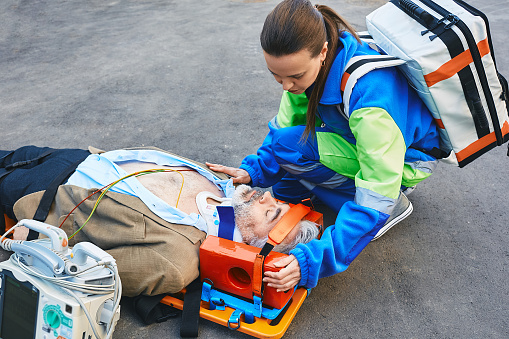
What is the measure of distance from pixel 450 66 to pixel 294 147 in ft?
3.31

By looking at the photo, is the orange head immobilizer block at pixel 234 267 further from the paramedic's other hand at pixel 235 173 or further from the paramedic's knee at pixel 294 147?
the paramedic's knee at pixel 294 147

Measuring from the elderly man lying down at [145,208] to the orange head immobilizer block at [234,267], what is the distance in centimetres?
8

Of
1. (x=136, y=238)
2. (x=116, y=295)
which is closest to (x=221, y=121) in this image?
(x=136, y=238)

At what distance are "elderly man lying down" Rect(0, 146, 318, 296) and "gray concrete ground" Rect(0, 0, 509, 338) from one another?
37 cm

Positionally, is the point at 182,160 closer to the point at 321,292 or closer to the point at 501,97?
the point at 321,292

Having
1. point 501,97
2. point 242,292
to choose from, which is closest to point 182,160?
point 242,292

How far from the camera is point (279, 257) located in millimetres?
2230

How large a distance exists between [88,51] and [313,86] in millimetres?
4362

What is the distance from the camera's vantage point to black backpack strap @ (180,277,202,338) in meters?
2.25

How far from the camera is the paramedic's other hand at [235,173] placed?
2.94 meters

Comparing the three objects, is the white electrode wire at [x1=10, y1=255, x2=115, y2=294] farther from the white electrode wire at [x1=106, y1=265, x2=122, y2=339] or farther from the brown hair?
the brown hair

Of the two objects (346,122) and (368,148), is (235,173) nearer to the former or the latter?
(346,122)

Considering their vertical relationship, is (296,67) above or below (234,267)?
above

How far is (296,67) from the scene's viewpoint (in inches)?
83.7
